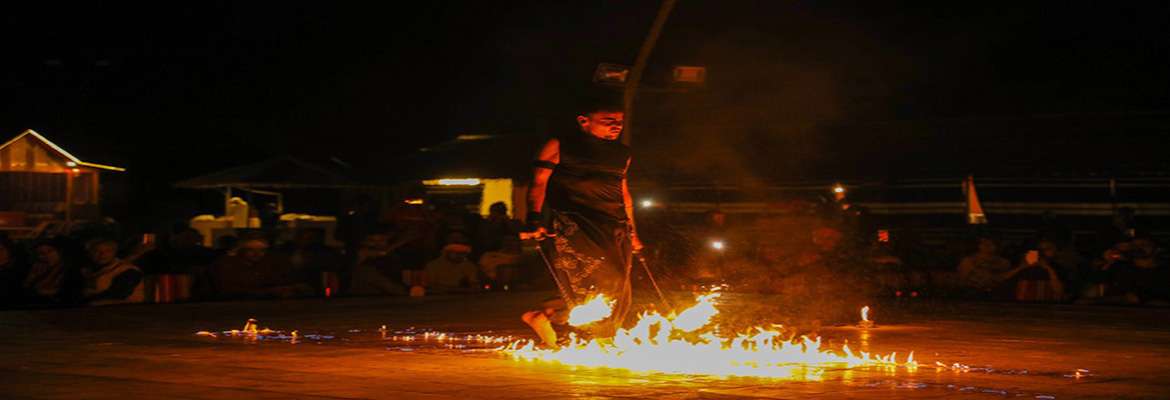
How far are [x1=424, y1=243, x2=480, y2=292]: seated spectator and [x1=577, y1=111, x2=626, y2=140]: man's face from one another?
9.16 metres

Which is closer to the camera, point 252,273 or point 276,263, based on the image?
point 252,273

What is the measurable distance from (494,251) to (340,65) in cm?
2114

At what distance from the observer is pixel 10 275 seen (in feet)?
52.7

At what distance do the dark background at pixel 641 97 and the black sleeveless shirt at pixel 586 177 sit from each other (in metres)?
16.9

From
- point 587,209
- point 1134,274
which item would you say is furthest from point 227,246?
point 1134,274

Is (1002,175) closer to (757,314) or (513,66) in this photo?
(757,314)

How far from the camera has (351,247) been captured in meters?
21.3

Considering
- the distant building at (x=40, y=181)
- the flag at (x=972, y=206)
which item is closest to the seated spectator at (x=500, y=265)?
the distant building at (x=40, y=181)

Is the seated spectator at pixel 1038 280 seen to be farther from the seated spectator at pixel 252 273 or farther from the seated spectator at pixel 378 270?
the seated spectator at pixel 252 273

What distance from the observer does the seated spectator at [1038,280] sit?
1838 cm

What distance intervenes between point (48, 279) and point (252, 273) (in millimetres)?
2255

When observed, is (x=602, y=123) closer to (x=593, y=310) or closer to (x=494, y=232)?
(x=593, y=310)

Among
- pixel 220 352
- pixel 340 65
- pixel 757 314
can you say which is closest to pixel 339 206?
pixel 340 65

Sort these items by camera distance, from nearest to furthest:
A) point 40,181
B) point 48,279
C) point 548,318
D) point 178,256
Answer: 1. point 548,318
2. point 48,279
3. point 178,256
4. point 40,181
